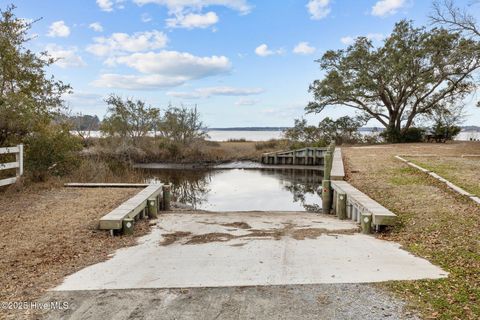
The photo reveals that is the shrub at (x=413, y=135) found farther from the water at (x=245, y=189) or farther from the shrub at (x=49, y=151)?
the shrub at (x=49, y=151)

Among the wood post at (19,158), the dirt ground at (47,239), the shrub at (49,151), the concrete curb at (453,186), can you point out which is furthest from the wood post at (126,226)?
the concrete curb at (453,186)

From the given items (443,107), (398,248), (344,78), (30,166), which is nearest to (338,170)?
(398,248)

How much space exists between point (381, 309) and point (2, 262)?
4.17 meters

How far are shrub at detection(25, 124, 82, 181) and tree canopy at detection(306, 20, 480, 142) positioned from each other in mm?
20289

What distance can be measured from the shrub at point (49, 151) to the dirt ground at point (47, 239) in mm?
1612

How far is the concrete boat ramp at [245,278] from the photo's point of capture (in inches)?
133

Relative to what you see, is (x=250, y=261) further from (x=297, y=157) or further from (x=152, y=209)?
(x=297, y=157)

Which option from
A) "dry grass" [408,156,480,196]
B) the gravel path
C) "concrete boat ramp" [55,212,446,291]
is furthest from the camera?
"dry grass" [408,156,480,196]

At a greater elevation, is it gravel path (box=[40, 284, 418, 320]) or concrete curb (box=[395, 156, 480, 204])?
concrete curb (box=[395, 156, 480, 204])

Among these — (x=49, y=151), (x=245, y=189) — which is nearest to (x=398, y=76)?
(x=245, y=189)

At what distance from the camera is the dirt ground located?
411 centimetres

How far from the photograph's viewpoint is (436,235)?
217 inches

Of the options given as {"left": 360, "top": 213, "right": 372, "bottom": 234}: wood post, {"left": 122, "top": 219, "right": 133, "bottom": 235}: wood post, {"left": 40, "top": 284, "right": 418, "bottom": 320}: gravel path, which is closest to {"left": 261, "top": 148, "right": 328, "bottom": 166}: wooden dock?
{"left": 360, "top": 213, "right": 372, "bottom": 234}: wood post

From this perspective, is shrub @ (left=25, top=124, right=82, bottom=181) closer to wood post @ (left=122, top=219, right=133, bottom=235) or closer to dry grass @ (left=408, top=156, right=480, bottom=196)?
wood post @ (left=122, top=219, right=133, bottom=235)
